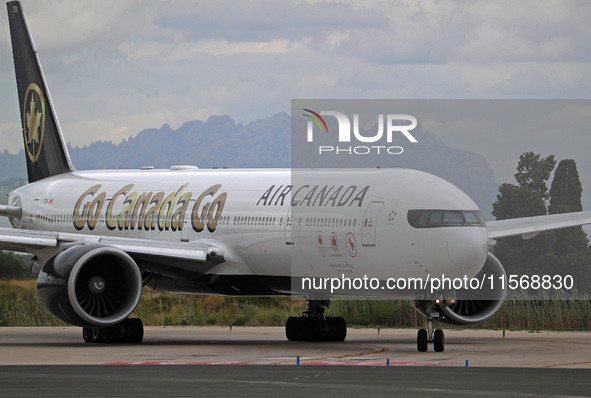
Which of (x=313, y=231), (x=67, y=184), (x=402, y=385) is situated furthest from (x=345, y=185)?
(x=67, y=184)

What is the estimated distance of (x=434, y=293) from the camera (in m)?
24.2

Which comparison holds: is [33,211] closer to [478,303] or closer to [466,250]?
[478,303]

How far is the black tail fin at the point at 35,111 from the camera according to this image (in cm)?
3781

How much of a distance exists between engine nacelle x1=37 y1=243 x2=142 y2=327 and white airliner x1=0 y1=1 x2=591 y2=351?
0.09 ft

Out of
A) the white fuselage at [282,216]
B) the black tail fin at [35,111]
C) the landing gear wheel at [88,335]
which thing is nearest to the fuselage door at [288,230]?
the white fuselage at [282,216]

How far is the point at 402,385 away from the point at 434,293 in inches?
289

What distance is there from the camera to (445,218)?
78.4ft

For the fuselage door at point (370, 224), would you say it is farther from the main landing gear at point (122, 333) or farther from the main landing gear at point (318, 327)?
the main landing gear at point (122, 333)

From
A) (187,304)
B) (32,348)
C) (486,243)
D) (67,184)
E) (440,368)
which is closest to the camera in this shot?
(440,368)

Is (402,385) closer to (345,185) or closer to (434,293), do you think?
(434,293)

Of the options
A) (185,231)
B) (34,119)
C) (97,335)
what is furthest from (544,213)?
(97,335)

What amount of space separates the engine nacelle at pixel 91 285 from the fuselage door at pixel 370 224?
16.8ft

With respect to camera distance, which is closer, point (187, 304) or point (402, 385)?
point (402, 385)

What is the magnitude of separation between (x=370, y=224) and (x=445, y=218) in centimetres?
180
